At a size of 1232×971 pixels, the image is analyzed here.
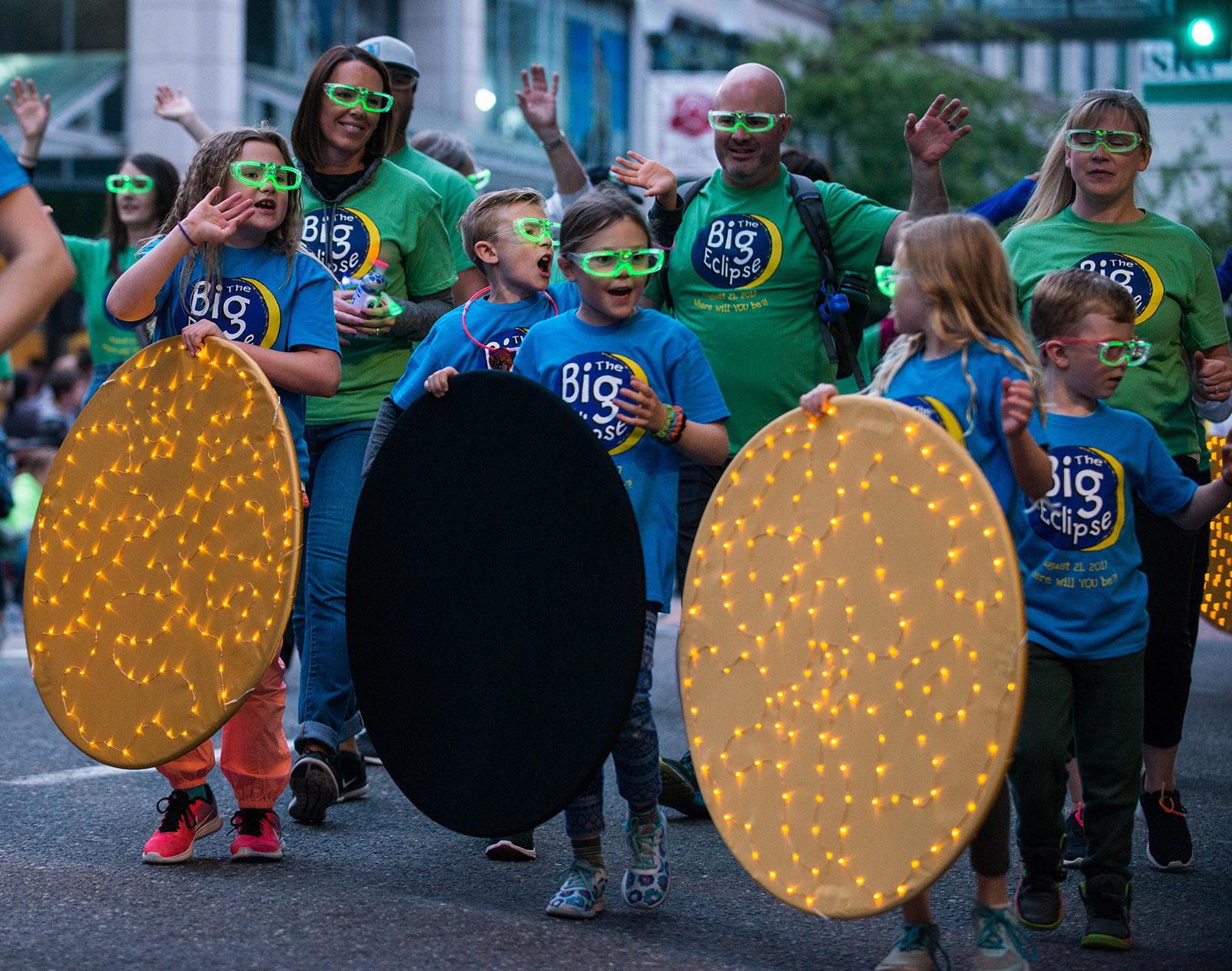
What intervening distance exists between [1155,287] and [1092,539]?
105 cm

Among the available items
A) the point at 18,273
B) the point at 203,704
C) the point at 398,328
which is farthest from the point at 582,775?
the point at 398,328

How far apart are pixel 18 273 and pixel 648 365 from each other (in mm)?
1443

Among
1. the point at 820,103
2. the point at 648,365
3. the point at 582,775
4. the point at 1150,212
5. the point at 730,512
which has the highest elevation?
the point at 820,103

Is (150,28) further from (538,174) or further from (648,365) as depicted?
(648,365)

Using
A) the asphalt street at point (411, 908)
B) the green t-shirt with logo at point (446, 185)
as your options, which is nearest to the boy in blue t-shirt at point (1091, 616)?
the asphalt street at point (411, 908)

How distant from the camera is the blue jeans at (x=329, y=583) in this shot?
5152 mm

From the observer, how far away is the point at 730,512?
12.8 ft

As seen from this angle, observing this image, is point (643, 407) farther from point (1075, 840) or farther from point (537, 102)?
point (537, 102)

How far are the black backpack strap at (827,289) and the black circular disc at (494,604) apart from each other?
1.49 m

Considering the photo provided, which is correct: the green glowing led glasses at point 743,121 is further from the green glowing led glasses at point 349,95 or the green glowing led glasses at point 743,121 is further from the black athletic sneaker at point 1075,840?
the black athletic sneaker at point 1075,840

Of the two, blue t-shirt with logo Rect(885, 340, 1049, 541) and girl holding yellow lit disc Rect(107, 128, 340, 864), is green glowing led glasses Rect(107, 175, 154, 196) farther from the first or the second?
blue t-shirt with logo Rect(885, 340, 1049, 541)

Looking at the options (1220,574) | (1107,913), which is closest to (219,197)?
(1107,913)

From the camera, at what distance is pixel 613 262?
4.27 m

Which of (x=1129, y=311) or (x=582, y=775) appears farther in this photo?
(x=1129, y=311)
